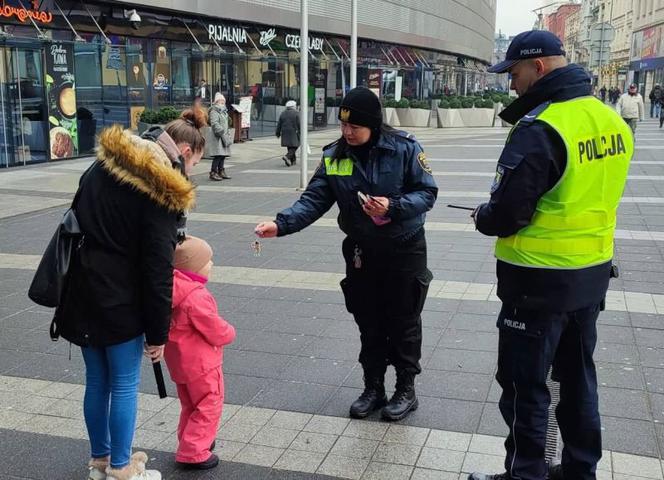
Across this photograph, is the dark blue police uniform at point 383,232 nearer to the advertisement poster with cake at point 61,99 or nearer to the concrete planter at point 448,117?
the advertisement poster with cake at point 61,99

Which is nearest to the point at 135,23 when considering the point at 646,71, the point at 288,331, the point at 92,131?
the point at 92,131

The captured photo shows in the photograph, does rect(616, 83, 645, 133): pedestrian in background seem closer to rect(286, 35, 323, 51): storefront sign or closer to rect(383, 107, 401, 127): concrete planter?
rect(383, 107, 401, 127): concrete planter

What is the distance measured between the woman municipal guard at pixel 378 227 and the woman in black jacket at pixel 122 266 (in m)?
0.86

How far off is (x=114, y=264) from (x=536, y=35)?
1.92 metres

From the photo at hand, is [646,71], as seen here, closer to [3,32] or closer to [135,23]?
[135,23]

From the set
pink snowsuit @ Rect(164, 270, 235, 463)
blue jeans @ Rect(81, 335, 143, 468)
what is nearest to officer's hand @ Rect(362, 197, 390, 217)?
pink snowsuit @ Rect(164, 270, 235, 463)

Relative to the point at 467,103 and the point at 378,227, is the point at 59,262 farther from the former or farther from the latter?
the point at 467,103

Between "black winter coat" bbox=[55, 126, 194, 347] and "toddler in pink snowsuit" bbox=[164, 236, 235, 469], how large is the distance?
0.31 metres

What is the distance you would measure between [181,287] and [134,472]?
33.2 inches

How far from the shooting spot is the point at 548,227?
2.80 m

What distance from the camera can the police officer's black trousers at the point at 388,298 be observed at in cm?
380

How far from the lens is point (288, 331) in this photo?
17.7 feet

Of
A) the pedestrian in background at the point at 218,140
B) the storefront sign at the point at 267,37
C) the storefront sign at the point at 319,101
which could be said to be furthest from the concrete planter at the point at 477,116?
the pedestrian in background at the point at 218,140

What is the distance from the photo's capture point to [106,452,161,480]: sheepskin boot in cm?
315
